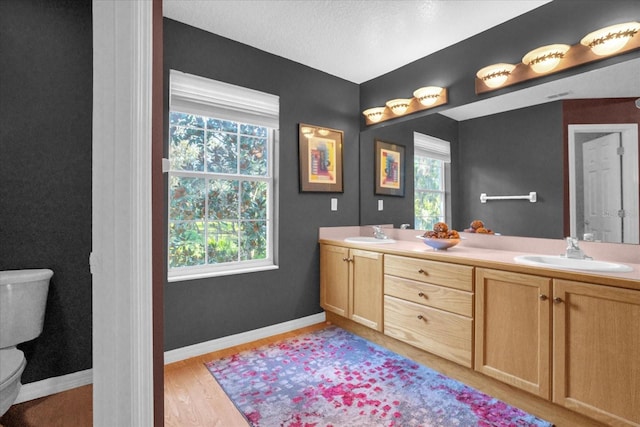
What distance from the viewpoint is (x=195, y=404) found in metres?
1.83

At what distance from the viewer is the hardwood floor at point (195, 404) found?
1.66 meters

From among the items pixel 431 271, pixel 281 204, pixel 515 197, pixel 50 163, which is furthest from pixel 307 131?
pixel 50 163

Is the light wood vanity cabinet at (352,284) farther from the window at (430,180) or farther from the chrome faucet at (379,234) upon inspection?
the window at (430,180)

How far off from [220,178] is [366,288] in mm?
1467

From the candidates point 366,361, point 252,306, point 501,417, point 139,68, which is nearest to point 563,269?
point 501,417

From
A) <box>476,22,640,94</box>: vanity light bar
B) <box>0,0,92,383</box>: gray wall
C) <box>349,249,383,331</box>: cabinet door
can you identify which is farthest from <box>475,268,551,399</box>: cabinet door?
<box>0,0,92,383</box>: gray wall

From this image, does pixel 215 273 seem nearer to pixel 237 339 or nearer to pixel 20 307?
pixel 237 339

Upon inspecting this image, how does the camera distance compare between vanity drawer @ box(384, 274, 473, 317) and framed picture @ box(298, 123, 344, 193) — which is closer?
vanity drawer @ box(384, 274, 473, 317)

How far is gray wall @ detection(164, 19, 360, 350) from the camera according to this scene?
239cm

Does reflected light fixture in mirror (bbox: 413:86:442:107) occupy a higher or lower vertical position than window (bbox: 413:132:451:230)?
higher

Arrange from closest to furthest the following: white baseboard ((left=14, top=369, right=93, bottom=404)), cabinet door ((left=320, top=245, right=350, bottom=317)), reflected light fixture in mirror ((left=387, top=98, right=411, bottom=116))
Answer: white baseboard ((left=14, top=369, right=93, bottom=404))
cabinet door ((left=320, top=245, right=350, bottom=317))
reflected light fixture in mirror ((left=387, top=98, right=411, bottom=116))

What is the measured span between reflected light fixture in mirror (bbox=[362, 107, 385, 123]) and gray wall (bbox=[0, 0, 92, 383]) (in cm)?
229

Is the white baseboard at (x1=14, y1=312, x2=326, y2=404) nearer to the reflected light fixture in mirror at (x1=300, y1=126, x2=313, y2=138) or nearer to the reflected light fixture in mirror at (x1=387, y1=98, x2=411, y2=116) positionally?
the reflected light fixture in mirror at (x1=300, y1=126, x2=313, y2=138)

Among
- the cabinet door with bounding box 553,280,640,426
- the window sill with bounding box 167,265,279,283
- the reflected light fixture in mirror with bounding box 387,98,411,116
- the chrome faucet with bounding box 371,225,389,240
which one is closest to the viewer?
the cabinet door with bounding box 553,280,640,426
